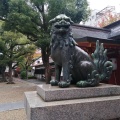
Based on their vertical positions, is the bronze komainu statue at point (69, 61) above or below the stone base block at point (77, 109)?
above

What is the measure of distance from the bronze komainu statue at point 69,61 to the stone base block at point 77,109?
0.47 m

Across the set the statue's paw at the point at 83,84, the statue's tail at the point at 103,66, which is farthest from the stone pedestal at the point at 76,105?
the statue's tail at the point at 103,66

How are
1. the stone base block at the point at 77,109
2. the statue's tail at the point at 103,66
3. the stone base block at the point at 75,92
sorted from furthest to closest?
the statue's tail at the point at 103,66 → the stone base block at the point at 75,92 → the stone base block at the point at 77,109

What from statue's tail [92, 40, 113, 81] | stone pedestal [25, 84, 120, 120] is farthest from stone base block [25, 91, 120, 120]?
statue's tail [92, 40, 113, 81]

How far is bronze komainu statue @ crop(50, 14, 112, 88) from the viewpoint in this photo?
3312 millimetres

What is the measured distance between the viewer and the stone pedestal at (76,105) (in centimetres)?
269

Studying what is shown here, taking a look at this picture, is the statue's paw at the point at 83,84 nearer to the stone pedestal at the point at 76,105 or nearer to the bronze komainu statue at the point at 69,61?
the bronze komainu statue at the point at 69,61

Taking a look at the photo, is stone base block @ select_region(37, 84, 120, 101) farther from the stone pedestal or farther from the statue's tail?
the statue's tail

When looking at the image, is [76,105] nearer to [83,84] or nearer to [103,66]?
[83,84]

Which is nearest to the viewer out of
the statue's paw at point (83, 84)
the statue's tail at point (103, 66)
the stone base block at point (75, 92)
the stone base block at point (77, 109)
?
the stone base block at point (77, 109)

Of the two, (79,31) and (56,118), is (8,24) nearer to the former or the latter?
(79,31)

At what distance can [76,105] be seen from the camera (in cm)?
282

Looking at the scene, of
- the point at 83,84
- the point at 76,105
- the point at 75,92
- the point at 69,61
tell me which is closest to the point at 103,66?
the point at 83,84

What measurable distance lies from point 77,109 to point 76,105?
0.23 feet
